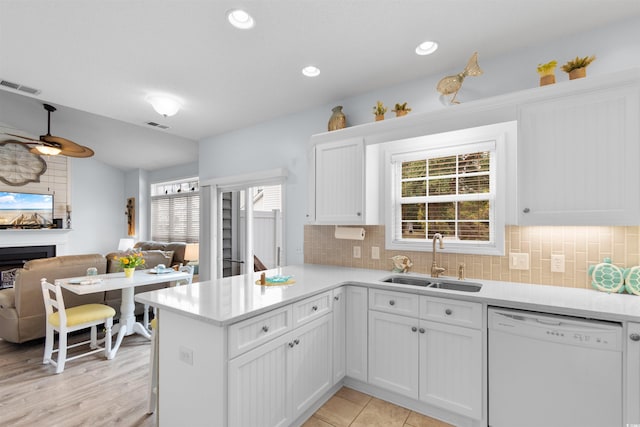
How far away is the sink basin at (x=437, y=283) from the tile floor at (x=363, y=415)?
0.92 m

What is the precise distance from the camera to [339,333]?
2371mm

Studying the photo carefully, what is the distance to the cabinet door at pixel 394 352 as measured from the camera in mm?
2133

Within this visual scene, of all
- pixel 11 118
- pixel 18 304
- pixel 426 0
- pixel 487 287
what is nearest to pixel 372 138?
pixel 426 0

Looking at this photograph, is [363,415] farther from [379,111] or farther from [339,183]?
[379,111]

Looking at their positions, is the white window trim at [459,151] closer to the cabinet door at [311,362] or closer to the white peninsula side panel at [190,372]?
the cabinet door at [311,362]

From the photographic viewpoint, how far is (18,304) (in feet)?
10.4

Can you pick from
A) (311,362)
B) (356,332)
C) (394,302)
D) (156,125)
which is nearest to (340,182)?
(394,302)

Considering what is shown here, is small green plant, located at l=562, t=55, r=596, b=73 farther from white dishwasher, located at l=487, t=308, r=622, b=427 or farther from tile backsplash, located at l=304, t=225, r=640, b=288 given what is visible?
white dishwasher, located at l=487, t=308, r=622, b=427

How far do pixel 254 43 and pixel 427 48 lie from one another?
4.23 ft

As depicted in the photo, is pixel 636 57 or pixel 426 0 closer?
pixel 426 0

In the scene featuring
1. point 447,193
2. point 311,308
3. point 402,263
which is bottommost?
point 311,308

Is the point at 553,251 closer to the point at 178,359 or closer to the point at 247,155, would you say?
the point at 178,359

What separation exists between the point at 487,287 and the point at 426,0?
1911 millimetres

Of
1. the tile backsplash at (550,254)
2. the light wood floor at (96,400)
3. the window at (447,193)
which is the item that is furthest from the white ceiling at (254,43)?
the light wood floor at (96,400)
